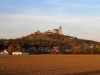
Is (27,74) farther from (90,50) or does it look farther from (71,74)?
(90,50)

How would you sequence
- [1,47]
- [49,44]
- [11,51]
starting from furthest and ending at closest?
[49,44], [1,47], [11,51]

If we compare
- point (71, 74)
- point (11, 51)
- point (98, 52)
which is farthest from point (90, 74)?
point (11, 51)

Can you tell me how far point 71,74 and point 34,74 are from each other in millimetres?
3556

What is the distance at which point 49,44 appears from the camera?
191m

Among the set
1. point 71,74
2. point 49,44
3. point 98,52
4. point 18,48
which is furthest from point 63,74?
point 49,44

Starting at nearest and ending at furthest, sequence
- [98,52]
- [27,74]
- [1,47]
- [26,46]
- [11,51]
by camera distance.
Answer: [27,74], [98,52], [11,51], [1,47], [26,46]

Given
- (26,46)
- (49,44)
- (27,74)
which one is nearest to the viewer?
(27,74)

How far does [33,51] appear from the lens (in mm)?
143125

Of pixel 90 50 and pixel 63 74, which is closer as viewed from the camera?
pixel 63 74

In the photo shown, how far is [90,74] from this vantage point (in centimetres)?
2511

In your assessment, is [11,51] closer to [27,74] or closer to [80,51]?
[80,51]

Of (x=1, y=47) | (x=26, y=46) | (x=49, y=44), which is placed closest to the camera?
(x=1, y=47)

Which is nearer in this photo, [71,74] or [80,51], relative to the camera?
[71,74]

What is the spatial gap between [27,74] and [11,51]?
122 meters
